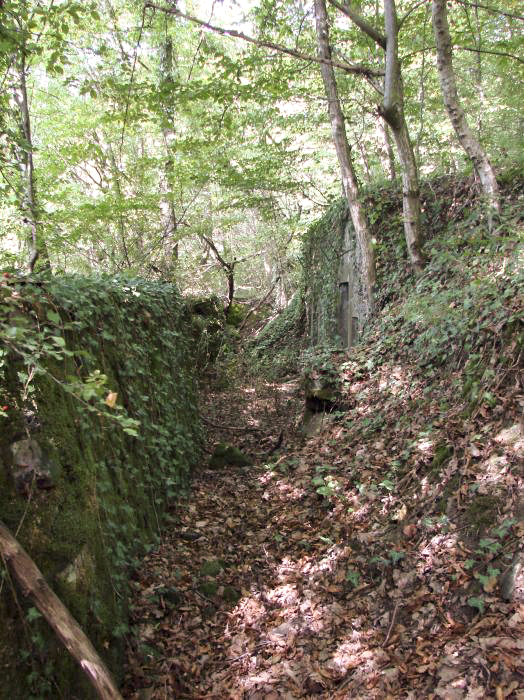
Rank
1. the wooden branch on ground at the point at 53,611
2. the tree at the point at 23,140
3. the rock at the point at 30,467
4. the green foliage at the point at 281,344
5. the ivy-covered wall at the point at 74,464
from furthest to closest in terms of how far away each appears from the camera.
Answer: the green foliage at the point at 281,344 < the tree at the point at 23,140 < the rock at the point at 30,467 < the ivy-covered wall at the point at 74,464 < the wooden branch on ground at the point at 53,611

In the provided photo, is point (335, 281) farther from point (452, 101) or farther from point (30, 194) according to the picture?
point (30, 194)

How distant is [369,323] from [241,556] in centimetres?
581

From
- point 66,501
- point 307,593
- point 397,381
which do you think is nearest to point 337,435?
point 397,381

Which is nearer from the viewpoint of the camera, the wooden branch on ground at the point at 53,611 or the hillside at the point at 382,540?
the wooden branch on ground at the point at 53,611

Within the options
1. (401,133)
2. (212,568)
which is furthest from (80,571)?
(401,133)

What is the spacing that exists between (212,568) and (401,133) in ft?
24.2

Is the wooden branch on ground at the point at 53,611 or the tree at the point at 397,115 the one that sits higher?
the tree at the point at 397,115

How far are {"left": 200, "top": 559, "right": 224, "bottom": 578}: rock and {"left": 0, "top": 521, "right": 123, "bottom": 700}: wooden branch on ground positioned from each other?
2.25 m

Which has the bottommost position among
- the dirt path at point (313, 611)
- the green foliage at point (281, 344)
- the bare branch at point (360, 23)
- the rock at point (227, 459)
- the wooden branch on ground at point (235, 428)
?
the dirt path at point (313, 611)

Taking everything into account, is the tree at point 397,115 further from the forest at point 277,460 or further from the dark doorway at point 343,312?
the dark doorway at point 343,312

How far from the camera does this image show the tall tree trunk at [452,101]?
6969mm

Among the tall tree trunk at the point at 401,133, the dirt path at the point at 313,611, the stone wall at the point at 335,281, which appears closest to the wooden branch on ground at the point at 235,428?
the dirt path at the point at 313,611

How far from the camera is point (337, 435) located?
23.9 ft

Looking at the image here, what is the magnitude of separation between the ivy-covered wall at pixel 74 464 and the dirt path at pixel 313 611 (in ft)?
1.51
